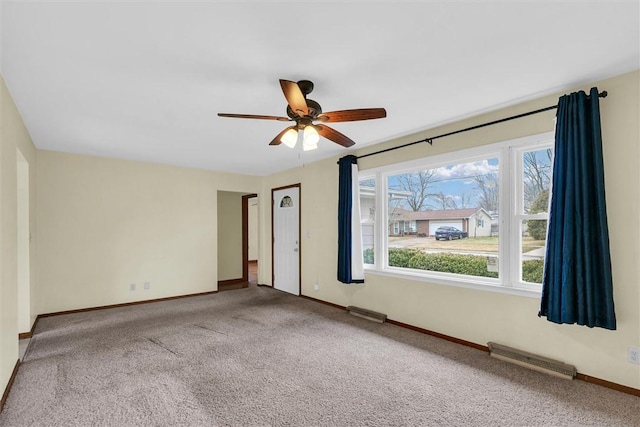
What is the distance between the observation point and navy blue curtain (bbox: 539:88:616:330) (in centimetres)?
230

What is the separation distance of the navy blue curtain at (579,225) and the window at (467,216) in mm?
320

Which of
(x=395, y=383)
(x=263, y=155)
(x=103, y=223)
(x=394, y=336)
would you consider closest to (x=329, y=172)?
(x=263, y=155)

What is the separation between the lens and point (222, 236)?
6.84 m

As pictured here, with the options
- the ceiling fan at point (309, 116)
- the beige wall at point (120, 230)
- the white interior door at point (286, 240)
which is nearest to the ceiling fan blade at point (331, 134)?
the ceiling fan at point (309, 116)

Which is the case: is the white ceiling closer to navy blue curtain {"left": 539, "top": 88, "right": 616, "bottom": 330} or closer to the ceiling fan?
the ceiling fan

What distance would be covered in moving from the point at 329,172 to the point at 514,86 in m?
2.84

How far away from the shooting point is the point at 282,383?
8.15 ft

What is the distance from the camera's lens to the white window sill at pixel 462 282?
2.83m

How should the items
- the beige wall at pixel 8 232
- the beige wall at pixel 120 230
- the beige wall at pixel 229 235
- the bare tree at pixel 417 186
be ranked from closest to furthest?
the beige wall at pixel 8 232, the bare tree at pixel 417 186, the beige wall at pixel 120 230, the beige wall at pixel 229 235

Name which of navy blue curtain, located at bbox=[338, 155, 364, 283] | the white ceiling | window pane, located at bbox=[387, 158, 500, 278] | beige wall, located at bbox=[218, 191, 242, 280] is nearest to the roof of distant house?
window pane, located at bbox=[387, 158, 500, 278]

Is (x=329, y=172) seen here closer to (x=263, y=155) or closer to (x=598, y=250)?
(x=263, y=155)

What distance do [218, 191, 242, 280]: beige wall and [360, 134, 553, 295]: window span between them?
3648 mm

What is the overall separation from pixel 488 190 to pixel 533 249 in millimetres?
711

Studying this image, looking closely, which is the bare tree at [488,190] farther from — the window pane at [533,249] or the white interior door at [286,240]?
the white interior door at [286,240]
